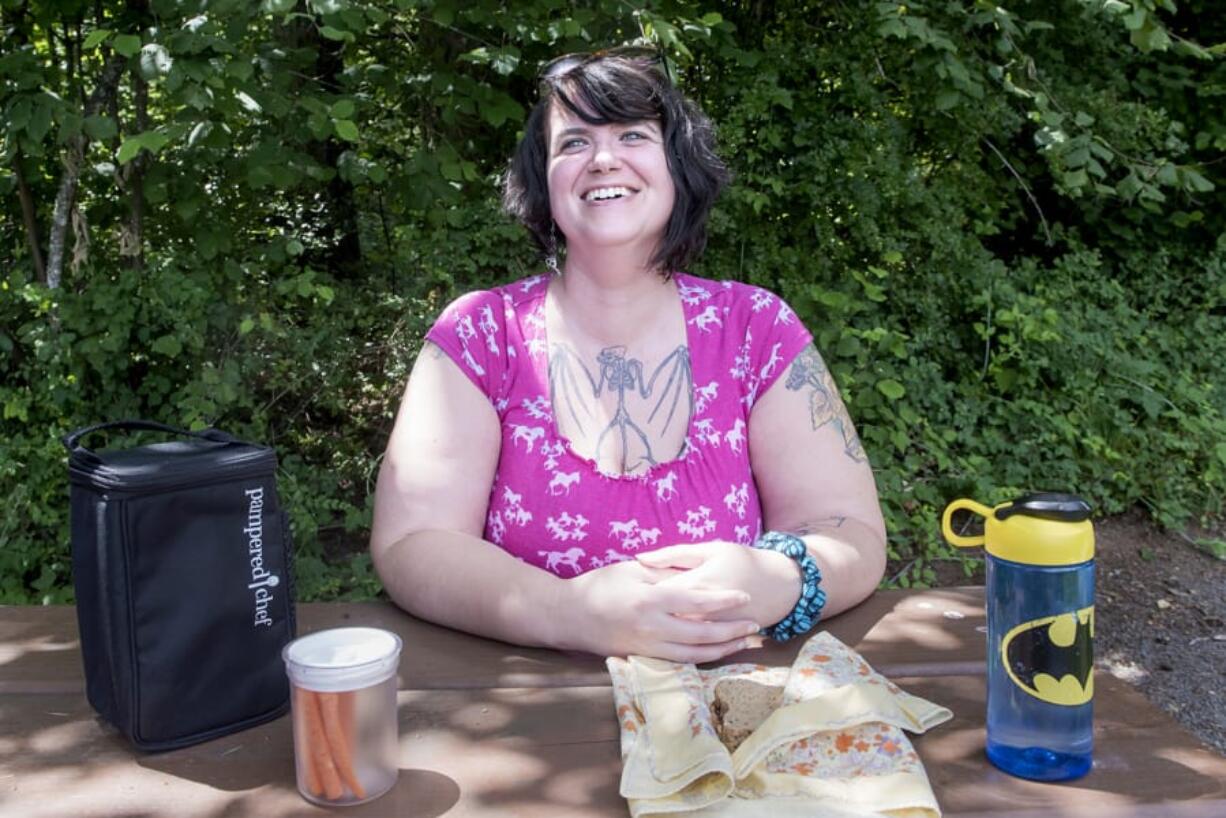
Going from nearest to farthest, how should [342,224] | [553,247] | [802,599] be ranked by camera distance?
[802,599], [553,247], [342,224]

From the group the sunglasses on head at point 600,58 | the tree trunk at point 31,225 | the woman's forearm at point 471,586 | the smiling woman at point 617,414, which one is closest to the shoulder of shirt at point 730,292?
the smiling woman at point 617,414

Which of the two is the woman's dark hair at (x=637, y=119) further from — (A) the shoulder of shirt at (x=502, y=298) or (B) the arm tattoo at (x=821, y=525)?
(B) the arm tattoo at (x=821, y=525)

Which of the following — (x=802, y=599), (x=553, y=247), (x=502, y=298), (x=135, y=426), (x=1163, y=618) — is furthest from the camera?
(x=1163, y=618)

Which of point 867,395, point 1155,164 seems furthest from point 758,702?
point 1155,164

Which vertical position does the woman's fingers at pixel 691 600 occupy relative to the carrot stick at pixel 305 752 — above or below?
above

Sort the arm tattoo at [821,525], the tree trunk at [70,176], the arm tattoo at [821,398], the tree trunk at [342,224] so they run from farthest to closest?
1. the tree trunk at [342,224]
2. the tree trunk at [70,176]
3. the arm tattoo at [821,398]
4. the arm tattoo at [821,525]

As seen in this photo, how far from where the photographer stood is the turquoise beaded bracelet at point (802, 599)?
154 centimetres

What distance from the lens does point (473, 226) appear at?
3.63 m

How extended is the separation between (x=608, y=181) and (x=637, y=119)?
0.12m

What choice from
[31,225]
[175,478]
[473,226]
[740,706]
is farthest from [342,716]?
[31,225]

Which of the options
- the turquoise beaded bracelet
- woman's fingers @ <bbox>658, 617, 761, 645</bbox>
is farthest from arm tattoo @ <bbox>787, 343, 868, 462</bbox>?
woman's fingers @ <bbox>658, 617, 761, 645</bbox>

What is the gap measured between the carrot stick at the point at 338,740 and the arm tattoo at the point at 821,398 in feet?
3.23

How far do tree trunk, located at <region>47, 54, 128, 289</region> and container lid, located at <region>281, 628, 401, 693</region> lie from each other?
2.58 m

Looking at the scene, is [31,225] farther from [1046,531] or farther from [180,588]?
[1046,531]
